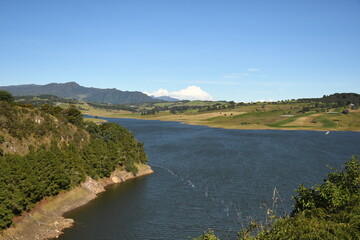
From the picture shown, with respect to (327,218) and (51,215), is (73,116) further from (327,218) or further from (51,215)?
(327,218)

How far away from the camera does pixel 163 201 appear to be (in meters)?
64.1

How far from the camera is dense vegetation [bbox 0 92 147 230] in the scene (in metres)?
50.1

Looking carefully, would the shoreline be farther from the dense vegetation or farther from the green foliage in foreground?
the green foliage in foreground

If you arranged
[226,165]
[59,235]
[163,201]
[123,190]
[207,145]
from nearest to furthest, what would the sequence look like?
1. [59,235]
2. [163,201]
3. [123,190]
4. [226,165]
5. [207,145]

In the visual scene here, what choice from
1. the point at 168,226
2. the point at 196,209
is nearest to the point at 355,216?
the point at 168,226

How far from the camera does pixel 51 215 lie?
53719mm

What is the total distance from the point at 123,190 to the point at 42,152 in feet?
69.9

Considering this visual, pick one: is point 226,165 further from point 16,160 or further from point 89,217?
point 16,160

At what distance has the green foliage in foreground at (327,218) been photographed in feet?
72.5

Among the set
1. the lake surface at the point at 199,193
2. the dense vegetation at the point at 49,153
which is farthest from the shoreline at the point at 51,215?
the lake surface at the point at 199,193

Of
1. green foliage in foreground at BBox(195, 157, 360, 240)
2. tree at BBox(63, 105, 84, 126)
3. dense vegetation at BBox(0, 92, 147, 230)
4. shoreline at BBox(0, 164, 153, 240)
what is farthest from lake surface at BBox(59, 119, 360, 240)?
tree at BBox(63, 105, 84, 126)

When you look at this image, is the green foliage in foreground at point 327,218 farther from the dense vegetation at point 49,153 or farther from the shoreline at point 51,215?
the dense vegetation at point 49,153

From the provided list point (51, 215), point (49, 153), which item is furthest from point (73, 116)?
point (51, 215)

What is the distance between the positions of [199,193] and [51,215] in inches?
1234
